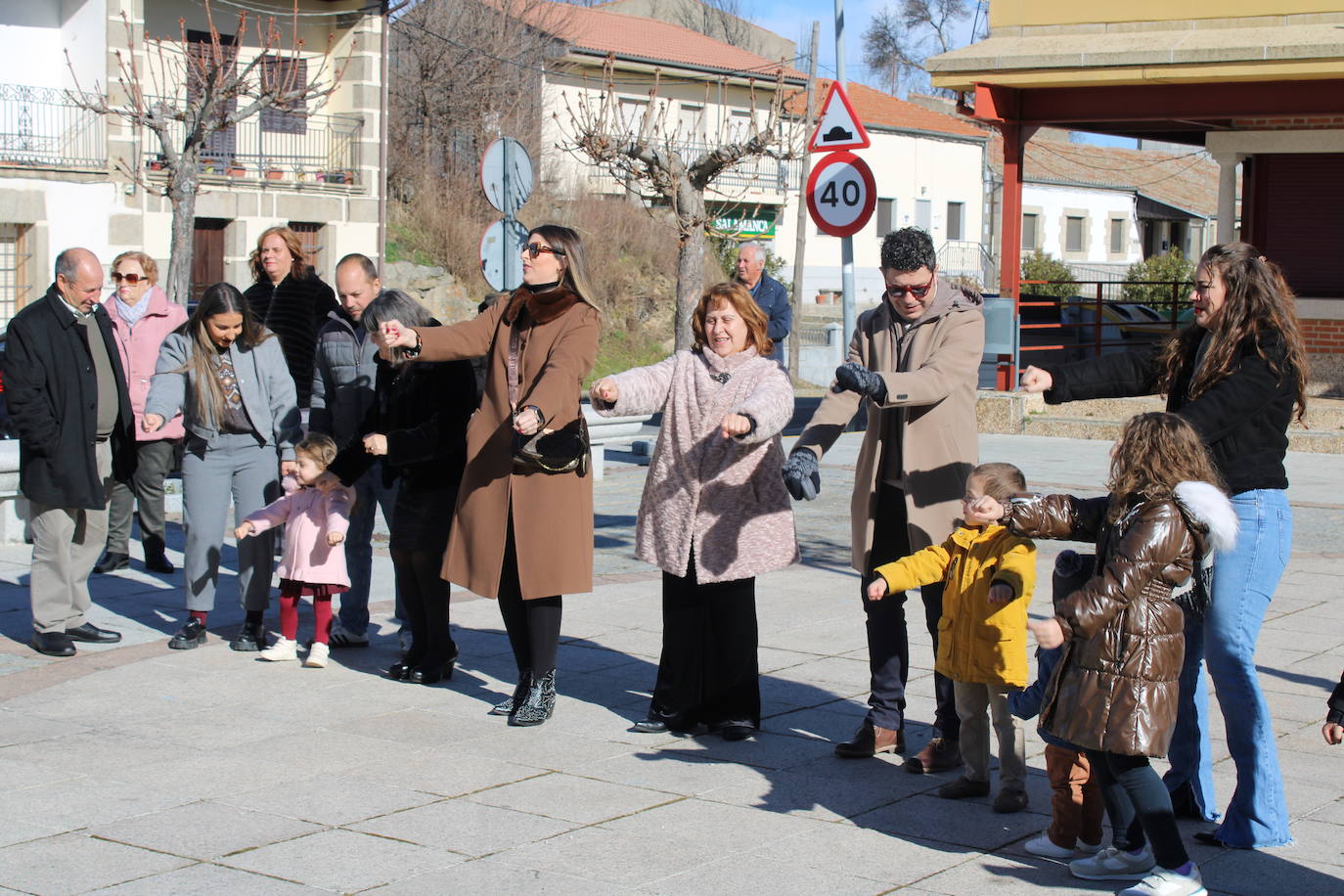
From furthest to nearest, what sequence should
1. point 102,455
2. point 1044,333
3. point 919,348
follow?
point 1044,333 < point 102,455 < point 919,348

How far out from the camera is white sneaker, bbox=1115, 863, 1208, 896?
416cm

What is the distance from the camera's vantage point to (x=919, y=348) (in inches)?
Answer: 216

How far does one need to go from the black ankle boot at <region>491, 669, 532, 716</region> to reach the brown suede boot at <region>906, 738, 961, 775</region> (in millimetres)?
1562

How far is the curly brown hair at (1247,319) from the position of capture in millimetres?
4594

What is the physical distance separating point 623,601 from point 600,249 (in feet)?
88.7

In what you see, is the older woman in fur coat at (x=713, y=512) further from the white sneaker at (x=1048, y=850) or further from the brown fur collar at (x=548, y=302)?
the white sneaker at (x=1048, y=850)

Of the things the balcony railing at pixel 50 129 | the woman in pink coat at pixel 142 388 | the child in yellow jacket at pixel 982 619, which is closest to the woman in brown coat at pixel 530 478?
the child in yellow jacket at pixel 982 619

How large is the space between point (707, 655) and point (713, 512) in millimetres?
603

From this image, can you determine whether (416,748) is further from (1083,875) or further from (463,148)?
(463,148)

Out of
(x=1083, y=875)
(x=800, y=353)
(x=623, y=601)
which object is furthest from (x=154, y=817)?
(x=800, y=353)

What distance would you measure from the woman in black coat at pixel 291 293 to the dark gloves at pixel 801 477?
4.40m

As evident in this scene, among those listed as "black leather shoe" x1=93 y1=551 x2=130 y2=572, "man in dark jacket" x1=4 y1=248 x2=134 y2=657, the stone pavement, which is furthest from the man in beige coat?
"black leather shoe" x1=93 y1=551 x2=130 y2=572

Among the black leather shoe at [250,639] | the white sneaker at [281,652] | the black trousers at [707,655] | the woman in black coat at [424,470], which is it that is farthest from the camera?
the black leather shoe at [250,639]

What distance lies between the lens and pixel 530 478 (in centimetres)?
604
